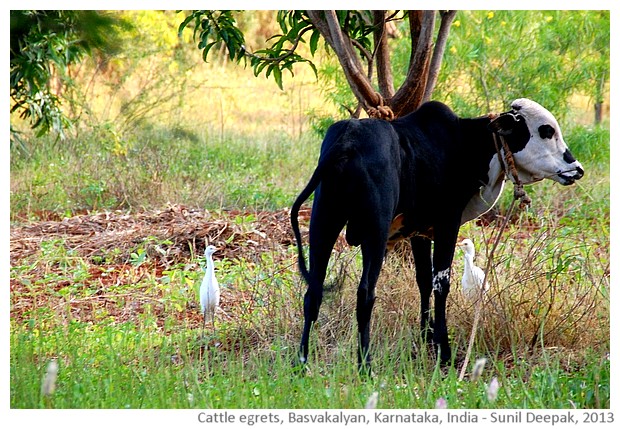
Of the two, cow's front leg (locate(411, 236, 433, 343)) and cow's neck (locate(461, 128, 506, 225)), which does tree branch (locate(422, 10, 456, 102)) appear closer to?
cow's neck (locate(461, 128, 506, 225))

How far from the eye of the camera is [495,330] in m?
5.34

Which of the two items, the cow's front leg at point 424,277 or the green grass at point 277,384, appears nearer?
the green grass at point 277,384

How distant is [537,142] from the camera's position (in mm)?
5191

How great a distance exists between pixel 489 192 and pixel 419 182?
0.59 m

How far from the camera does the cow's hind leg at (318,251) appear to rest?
4.66m

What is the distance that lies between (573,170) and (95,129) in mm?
8126

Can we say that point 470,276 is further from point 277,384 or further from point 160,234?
point 160,234

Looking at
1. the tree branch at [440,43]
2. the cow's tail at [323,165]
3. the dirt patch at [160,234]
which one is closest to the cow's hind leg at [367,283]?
the cow's tail at [323,165]

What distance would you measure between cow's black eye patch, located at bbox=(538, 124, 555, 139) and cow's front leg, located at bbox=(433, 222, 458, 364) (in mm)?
697

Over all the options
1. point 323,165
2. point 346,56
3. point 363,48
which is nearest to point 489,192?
point 346,56

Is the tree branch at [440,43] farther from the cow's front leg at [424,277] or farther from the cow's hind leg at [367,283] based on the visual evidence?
the cow's hind leg at [367,283]

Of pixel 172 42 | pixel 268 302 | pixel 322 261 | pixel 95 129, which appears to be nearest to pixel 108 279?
pixel 268 302

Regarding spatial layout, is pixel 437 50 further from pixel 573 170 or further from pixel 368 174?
pixel 368 174

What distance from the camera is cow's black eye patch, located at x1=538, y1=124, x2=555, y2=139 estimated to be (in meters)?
5.17
